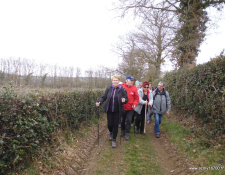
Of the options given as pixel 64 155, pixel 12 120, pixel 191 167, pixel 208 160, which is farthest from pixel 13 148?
pixel 208 160

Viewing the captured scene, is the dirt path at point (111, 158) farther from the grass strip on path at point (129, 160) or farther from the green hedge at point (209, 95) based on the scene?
the green hedge at point (209, 95)

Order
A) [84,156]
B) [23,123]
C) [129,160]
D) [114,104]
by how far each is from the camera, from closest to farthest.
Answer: [23,123]
[129,160]
[84,156]
[114,104]

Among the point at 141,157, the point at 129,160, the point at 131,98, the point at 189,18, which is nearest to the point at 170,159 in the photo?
the point at 141,157

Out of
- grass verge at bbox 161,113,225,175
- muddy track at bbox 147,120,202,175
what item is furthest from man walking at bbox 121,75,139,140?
grass verge at bbox 161,113,225,175

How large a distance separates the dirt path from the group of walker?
478 millimetres

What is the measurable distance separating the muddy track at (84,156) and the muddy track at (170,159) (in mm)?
1770

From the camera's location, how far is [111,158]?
409 centimetres

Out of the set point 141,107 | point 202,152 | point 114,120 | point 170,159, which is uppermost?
point 141,107

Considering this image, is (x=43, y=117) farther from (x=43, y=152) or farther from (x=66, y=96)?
(x=66, y=96)

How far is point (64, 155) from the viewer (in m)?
3.66

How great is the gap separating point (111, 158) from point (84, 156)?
74 centimetres

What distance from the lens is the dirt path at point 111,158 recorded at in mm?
3492

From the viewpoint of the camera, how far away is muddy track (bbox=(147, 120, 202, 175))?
11.7ft

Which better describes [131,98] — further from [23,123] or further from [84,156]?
[23,123]
